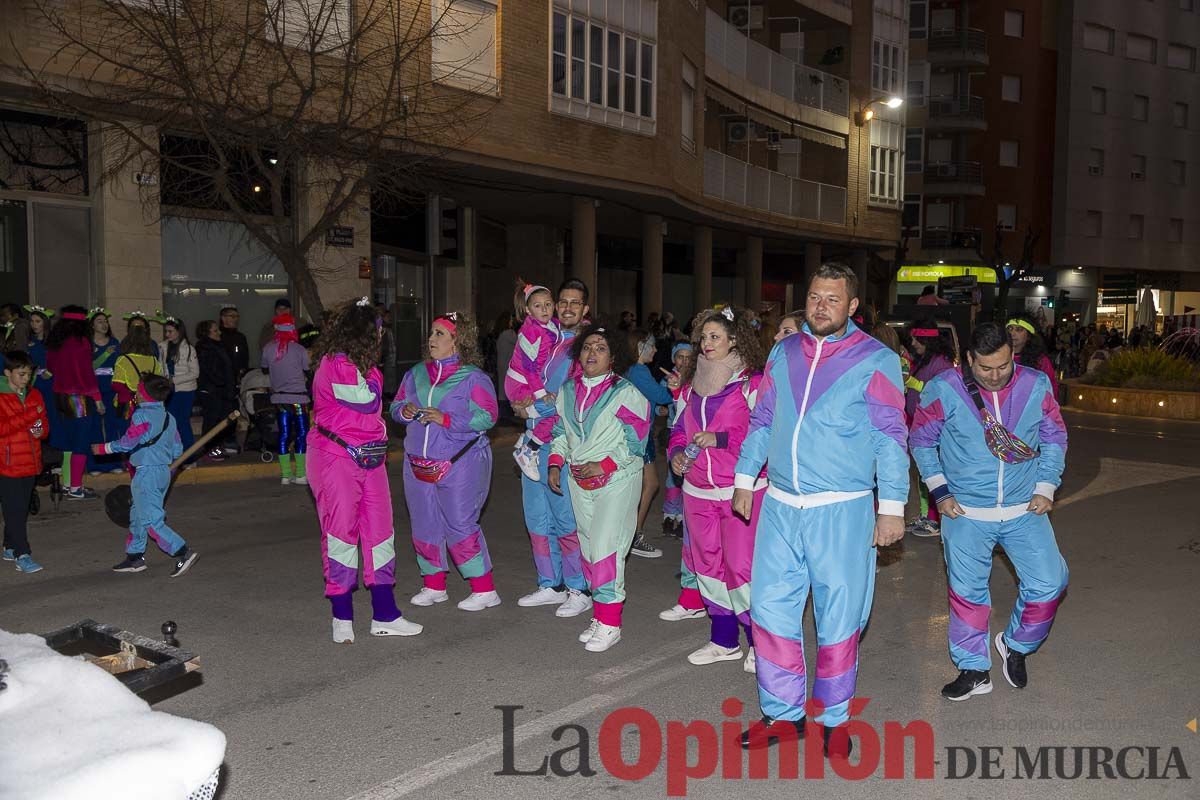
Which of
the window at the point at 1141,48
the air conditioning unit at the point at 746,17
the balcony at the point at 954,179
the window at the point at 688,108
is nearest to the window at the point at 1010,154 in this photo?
the balcony at the point at 954,179

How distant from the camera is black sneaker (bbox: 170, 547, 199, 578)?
805 centimetres

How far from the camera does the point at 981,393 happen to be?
555 centimetres

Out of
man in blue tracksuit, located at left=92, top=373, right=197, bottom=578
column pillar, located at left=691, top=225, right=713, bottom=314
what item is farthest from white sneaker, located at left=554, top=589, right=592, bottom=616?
column pillar, located at left=691, top=225, right=713, bottom=314

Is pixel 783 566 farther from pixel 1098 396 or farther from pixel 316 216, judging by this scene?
pixel 1098 396

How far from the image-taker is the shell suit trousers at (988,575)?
18.0 ft

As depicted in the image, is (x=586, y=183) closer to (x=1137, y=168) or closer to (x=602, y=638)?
(x=602, y=638)

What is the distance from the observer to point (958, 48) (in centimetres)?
5100

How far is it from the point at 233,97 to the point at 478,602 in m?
8.59

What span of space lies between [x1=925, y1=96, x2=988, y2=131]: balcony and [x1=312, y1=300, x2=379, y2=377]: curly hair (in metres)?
49.0

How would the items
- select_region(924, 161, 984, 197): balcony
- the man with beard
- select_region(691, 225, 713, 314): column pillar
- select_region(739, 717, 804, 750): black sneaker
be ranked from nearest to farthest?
select_region(739, 717, 804, 750): black sneaker
the man with beard
select_region(691, 225, 713, 314): column pillar
select_region(924, 161, 984, 197): balcony

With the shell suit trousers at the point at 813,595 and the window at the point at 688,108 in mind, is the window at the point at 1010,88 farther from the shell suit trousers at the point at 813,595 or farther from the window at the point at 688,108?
the shell suit trousers at the point at 813,595

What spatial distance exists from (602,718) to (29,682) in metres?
3.03

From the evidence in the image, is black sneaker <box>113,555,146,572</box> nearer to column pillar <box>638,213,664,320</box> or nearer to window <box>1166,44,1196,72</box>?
column pillar <box>638,213,664,320</box>

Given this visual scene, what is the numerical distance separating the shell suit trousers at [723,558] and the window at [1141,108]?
55.9 metres
